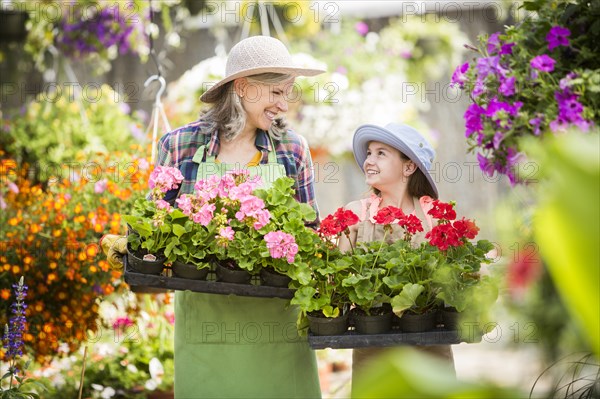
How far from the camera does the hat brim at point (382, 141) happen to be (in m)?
2.61

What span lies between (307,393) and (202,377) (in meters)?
0.35

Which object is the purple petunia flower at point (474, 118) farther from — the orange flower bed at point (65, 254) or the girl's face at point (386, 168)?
the orange flower bed at point (65, 254)

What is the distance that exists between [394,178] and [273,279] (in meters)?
0.62

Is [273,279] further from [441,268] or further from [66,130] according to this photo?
[66,130]

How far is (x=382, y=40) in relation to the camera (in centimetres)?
577

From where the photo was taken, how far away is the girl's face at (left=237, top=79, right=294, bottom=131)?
2.55 m

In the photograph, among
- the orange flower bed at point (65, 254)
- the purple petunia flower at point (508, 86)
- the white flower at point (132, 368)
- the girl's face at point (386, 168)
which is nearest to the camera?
the purple petunia flower at point (508, 86)

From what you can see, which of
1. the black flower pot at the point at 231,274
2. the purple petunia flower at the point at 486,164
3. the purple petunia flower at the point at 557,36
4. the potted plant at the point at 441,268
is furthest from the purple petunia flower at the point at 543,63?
the black flower pot at the point at 231,274

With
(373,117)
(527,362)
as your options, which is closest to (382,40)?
(373,117)

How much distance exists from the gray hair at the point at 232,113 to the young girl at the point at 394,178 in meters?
0.29

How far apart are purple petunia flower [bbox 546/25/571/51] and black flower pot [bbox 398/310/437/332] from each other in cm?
77

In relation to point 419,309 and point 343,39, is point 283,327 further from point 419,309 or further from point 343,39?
point 343,39

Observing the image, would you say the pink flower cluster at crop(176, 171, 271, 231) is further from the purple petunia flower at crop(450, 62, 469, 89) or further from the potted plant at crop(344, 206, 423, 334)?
the purple petunia flower at crop(450, 62, 469, 89)

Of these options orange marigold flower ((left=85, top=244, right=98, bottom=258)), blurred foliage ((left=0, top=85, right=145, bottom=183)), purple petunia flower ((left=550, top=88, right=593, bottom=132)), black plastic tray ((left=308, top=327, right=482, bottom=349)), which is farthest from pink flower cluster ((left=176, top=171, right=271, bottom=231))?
blurred foliage ((left=0, top=85, right=145, bottom=183))
